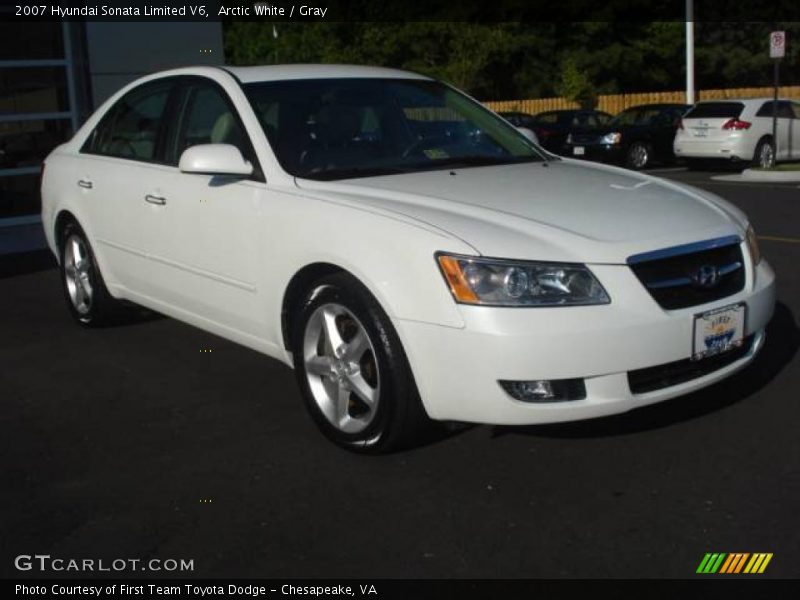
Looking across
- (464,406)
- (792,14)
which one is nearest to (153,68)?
(464,406)

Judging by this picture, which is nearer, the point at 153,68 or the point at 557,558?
the point at 557,558

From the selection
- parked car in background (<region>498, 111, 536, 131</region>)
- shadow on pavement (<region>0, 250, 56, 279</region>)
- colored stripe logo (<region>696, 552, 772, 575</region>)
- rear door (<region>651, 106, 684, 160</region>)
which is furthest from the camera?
parked car in background (<region>498, 111, 536, 131</region>)

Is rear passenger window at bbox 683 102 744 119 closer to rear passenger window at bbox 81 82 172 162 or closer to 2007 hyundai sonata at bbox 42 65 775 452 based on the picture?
2007 hyundai sonata at bbox 42 65 775 452

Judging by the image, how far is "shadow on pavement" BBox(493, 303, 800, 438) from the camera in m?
4.51

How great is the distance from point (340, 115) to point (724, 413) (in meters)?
2.26

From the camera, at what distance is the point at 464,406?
392 cm

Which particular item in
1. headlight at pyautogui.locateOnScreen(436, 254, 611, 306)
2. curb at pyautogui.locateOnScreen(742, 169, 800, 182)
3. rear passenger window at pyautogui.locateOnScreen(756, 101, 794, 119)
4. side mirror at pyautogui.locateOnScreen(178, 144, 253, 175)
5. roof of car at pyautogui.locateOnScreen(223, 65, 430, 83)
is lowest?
curb at pyautogui.locateOnScreen(742, 169, 800, 182)

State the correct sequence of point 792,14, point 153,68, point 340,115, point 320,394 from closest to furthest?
point 320,394
point 340,115
point 153,68
point 792,14

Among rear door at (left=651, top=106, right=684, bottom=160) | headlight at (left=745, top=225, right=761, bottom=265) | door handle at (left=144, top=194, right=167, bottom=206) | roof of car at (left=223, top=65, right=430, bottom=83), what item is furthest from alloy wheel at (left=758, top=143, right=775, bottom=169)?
door handle at (left=144, top=194, right=167, bottom=206)

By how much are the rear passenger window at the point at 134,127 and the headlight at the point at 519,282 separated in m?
2.51

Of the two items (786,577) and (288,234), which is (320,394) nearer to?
(288,234)

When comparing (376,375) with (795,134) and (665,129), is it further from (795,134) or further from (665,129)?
(665,129)

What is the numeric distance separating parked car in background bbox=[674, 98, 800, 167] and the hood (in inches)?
632

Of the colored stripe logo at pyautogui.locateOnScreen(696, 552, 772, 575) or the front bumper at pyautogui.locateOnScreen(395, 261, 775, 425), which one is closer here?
the colored stripe logo at pyautogui.locateOnScreen(696, 552, 772, 575)
